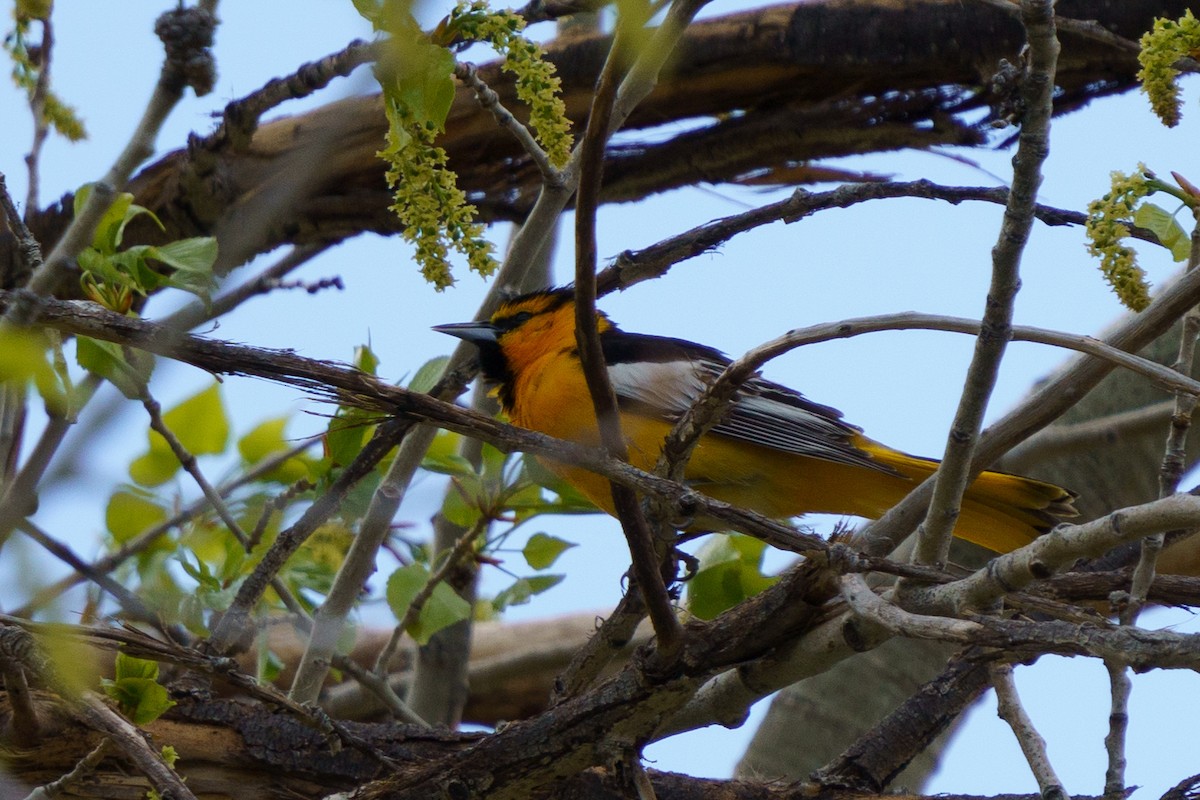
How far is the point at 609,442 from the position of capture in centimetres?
176

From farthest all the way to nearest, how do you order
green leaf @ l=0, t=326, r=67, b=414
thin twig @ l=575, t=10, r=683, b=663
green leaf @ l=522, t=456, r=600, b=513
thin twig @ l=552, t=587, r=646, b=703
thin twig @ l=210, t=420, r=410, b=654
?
green leaf @ l=522, t=456, r=600, b=513
thin twig @ l=210, t=420, r=410, b=654
thin twig @ l=552, t=587, r=646, b=703
thin twig @ l=575, t=10, r=683, b=663
green leaf @ l=0, t=326, r=67, b=414

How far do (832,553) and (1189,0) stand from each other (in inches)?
115

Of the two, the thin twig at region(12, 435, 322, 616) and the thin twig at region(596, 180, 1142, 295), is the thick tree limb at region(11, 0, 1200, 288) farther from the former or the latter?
the thin twig at region(596, 180, 1142, 295)

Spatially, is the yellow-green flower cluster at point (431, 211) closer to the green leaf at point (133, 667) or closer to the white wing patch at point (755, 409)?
the green leaf at point (133, 667)

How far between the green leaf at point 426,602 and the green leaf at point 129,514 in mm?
591

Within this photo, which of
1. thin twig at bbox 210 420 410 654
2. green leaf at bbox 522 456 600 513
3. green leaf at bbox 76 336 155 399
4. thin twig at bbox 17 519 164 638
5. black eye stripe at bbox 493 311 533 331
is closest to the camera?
thin twig at bbox 17 519 164 638

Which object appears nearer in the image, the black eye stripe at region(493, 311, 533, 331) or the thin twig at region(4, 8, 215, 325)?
the thin twig at region(4, 8, 215, 325)

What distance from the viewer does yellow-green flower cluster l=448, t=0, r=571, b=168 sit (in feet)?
5.70

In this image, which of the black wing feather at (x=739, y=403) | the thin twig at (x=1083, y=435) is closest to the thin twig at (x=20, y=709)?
the black wing feather at (x=739, y=403)

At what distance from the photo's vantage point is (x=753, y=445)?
3271 mm

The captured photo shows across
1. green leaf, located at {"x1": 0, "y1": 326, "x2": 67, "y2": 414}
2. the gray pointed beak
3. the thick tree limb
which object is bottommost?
green leaf, located at {"x1": 0, "y1": 326, "x2": 67, "y2": 414}

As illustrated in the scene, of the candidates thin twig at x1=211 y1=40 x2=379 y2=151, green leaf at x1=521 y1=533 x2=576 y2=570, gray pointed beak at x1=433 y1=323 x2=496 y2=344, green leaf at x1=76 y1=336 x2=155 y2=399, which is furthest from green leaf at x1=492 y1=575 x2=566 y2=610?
thin twig at x1=211 y1=40 x2=379 y2=151

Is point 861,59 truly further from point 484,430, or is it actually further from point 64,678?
point 64,678

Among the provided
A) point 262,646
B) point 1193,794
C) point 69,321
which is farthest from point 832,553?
point 262,646
